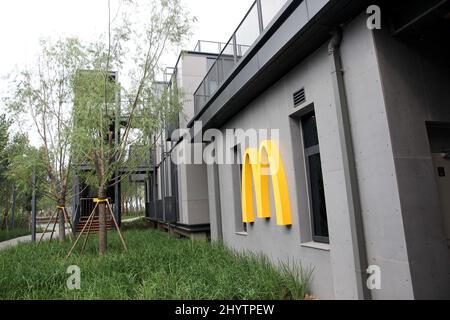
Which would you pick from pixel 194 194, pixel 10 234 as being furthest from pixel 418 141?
pixel 10 234

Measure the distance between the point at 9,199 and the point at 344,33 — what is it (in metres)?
20.5

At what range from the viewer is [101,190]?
23.7 ft

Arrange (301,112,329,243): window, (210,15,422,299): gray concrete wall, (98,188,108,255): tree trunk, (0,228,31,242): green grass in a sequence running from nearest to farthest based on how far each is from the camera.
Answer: (210,15,422,299): gray concrete wall → (301,112,329,243): window → (98,188,108,255): tree trunk → (0,228,31,242): green grass

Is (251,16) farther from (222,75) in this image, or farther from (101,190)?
(101,190)

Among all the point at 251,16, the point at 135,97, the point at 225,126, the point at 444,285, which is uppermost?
the point at 251,16

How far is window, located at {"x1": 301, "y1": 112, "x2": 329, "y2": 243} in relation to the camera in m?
4.52

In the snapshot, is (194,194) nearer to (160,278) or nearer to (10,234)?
(160,278)

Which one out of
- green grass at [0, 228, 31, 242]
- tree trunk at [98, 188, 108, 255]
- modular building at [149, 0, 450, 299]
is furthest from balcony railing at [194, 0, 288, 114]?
green grass at [0, 228, 31, 242]

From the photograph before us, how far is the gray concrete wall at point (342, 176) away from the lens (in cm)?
308

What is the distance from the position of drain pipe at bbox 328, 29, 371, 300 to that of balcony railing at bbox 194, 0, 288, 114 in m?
1.32

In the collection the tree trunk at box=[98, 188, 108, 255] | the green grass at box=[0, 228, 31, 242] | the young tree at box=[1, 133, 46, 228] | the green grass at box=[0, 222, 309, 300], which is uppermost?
the young tree at box=[1, 133, 46, 228]

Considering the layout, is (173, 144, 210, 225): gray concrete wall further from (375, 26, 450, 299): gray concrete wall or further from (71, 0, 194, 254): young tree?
(375, 26, 450, 299): gray concrete wall

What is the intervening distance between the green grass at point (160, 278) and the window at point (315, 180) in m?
0.74
